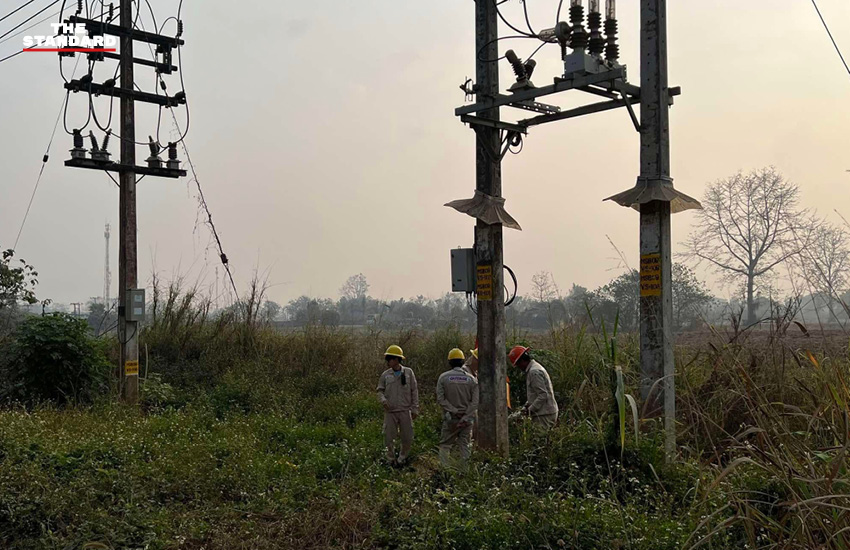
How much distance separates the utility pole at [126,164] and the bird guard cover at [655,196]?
409 inches

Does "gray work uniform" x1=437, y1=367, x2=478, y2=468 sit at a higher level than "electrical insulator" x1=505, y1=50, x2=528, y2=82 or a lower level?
lower

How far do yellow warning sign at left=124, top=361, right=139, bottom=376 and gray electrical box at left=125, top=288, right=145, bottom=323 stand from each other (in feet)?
2.80

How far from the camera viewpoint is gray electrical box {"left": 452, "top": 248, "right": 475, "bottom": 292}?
1002 cm

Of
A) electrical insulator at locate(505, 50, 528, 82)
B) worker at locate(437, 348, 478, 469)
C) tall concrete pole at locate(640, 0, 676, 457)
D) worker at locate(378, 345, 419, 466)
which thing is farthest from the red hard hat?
electrical insulator at locate(505, 50, 528, 82)

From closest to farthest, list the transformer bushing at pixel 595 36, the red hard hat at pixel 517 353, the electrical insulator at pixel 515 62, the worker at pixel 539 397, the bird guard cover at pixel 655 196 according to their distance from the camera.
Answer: the bird guard cover at pixel 655 196 → the transformer bushing at pixel 595 36 → the electrical insulator at pixel 515 62 → the worker at pixel 539 397 → the red hard hat at pixel 517 353

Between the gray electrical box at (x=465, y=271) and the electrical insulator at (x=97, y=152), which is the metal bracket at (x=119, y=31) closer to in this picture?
the electrical insulator at (x=97, y=152)

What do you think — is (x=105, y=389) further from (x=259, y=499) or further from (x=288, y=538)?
(x=288, y=538)

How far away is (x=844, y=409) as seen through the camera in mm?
3279

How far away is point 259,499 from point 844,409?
6.85m

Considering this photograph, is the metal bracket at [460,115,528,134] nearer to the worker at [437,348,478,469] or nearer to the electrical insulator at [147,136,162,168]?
the worker at [437,348,478,469]

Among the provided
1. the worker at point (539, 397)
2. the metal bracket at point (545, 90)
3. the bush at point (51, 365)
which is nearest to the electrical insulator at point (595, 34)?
the metal bracket at point (545, 90)

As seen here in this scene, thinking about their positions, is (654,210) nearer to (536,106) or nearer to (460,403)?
(536,106)

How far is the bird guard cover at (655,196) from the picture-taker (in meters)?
7.98

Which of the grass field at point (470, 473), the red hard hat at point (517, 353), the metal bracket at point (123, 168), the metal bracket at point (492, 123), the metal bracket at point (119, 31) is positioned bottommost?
the grass field at point (470, 473)
